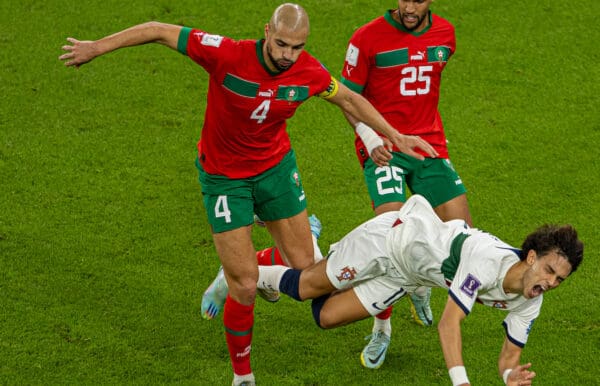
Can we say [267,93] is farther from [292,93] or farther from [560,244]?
[560,244]

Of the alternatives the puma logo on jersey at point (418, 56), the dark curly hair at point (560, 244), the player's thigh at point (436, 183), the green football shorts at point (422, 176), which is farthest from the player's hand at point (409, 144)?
the dark curly hair at point (560, 244)

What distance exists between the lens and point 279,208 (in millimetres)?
7516

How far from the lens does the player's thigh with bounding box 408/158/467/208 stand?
7.95 meters

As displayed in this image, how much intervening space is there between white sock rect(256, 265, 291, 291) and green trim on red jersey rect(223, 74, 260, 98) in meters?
1.39

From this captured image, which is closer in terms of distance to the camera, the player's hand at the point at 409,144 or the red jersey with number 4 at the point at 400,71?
the player's hand at the point at 409,144

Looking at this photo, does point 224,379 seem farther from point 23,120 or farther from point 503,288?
point 23,120

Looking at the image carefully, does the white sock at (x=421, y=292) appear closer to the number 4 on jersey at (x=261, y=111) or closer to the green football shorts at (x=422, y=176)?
the green football shorts at (x=422, y=176)

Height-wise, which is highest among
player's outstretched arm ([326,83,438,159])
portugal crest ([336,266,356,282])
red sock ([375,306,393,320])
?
player's outstretched arm ([326,83,438,159])

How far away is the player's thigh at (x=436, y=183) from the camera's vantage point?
7953 mm

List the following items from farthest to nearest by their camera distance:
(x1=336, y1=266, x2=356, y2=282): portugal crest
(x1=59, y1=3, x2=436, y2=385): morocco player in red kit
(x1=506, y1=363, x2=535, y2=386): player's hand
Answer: (x1=336, y1=266, x2=356, y2=282): portugal crest → (x1=59, y1=3, x2=436, y2=385): morocco player in red kit → (x1=506, y1=363, x2=535, y2=386): player's hand

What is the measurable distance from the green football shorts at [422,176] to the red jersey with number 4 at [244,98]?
2.67ft

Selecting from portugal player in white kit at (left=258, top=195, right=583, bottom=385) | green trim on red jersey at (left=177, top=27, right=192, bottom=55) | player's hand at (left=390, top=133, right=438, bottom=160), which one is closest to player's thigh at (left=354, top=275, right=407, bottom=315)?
portugal player in white kit at (left=258, top=195, right=583, bottom=385)

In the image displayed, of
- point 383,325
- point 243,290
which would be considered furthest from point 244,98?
point 383,325

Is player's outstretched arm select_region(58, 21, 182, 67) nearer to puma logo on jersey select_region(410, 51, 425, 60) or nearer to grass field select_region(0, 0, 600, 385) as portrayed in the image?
puma logo on jersey select_region(410, 51, 425, 60)
